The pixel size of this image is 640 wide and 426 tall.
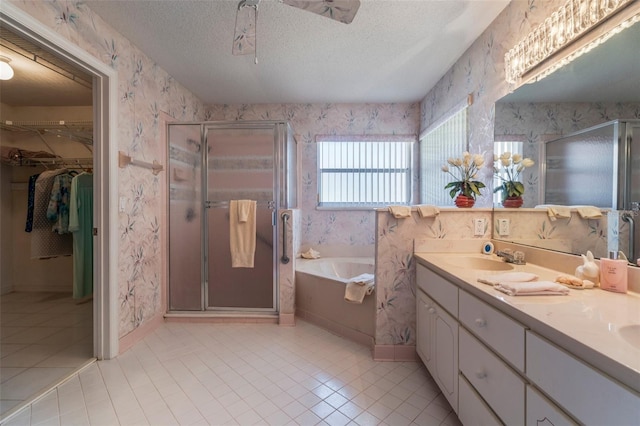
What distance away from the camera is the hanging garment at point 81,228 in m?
2.51

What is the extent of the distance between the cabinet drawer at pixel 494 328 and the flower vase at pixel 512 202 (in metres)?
0.82

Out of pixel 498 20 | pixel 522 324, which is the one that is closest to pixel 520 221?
pixel 522 324

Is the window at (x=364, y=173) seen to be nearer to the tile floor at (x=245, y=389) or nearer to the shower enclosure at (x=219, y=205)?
the shower enclosure at (x=219, y=205)

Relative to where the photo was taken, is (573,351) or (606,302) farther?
(606,302)

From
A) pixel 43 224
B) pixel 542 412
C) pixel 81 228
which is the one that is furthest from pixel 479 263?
pixel 43 224

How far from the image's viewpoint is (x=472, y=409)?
1.09m

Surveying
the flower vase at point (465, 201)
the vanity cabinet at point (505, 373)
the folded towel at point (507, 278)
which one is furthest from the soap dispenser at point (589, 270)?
the flower vase at point (465, 201)

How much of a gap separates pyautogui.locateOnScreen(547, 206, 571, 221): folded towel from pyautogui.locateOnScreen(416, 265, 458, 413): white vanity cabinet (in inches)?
26.3

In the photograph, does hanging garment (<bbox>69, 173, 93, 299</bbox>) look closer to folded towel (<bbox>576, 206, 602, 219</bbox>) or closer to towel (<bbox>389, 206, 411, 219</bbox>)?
towel (<bbox>389, 206, 411, 219</bbox>)

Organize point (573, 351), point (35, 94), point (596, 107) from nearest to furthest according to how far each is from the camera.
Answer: point (573, 351)
point (596, 107)
point (35, 94)

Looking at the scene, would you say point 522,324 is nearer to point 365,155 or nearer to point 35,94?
point 365,155

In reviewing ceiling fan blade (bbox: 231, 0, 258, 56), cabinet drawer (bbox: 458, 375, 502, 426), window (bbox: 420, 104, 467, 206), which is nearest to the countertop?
cabinet drawer (bbox: 458, 375, 502, 426)

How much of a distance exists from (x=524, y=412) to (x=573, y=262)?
80 centimetres

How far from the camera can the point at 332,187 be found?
11.2 ft
